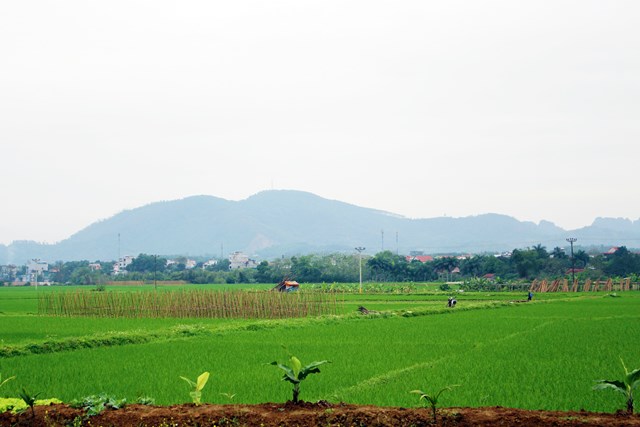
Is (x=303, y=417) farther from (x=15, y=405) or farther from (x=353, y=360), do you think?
(x=353, y=360)

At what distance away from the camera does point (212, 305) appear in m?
33.8

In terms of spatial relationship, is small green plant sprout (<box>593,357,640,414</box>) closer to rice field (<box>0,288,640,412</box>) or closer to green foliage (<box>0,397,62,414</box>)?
rice field (<box>0,288,640,412</box>)

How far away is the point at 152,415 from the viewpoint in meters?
8.58

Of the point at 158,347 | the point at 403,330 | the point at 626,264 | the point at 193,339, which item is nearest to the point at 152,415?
the point at 158,347

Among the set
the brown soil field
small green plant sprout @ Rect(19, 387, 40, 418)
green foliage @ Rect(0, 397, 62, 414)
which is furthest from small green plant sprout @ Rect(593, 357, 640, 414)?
green foliage @ Rect(0, 397, 62, 414)

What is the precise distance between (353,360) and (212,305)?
60.7ft

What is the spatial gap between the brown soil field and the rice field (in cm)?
58

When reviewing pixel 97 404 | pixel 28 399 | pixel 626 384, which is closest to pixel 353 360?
pixel 97 404

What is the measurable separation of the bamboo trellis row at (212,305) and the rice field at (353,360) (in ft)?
12.6

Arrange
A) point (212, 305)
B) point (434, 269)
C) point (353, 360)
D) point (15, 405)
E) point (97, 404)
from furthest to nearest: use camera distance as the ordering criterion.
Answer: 1. point (434, 269)
2. point (212, 305)
3. point (353, 360)
4. point (15, 405)
5. point (97, 404)

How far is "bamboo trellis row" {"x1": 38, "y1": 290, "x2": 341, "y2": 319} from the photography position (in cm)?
3328

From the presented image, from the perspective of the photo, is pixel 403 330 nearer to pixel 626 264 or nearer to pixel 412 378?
pixel 412 378

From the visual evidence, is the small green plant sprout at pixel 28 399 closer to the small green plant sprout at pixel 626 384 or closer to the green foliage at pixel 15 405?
the green foliage at pixel 15 405

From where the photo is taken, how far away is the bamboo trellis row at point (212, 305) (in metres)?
33.3
